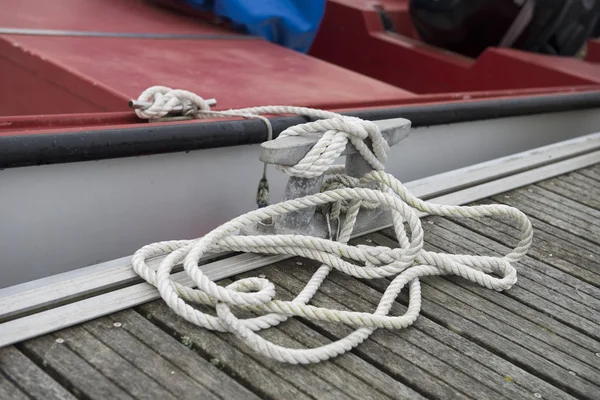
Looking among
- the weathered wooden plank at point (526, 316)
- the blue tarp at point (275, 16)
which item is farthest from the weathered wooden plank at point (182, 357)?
the blue tarp at point (275, 16)

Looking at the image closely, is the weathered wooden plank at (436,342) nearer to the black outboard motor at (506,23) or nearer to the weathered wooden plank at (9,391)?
the weathered wooden plank at (9,391)

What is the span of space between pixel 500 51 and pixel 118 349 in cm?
276

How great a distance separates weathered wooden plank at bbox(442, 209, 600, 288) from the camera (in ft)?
6.22

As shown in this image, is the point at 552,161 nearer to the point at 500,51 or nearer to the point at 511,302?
the point at 500,51

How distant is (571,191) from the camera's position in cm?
257

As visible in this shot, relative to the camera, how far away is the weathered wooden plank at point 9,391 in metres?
1.16

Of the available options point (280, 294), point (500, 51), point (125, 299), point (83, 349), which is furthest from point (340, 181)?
point (500, 51)

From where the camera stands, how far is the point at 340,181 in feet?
5.87

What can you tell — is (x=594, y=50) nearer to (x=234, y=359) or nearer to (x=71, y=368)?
(x=234, y=359)

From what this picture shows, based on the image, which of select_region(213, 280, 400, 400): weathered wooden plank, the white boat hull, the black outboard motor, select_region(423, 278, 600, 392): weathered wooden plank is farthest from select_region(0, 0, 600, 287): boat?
select_region(423, 278, 600, 392): weathered wooden plank

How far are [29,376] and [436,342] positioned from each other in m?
0.79

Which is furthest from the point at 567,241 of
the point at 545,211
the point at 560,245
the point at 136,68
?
the point at 136,68

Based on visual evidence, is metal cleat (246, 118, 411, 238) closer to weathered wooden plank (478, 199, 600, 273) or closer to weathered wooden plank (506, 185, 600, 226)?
weathered wooden plank (478, 199, 600, 273)

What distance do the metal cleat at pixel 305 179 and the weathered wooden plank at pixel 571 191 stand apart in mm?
918
